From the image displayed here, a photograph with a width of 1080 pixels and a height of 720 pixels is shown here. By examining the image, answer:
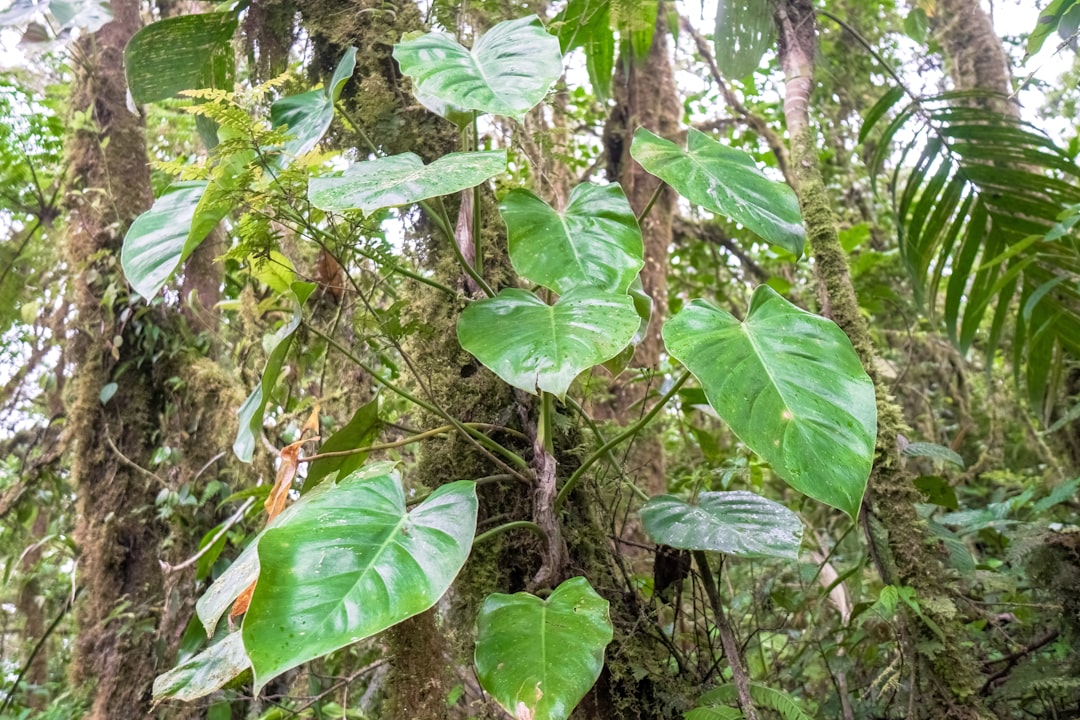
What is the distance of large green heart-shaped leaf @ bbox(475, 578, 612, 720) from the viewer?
2.66 feet

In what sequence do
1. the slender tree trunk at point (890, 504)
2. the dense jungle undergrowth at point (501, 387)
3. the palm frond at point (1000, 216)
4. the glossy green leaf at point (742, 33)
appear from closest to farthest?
the dense jungle undergrowth at point (501, 387)
the slender tree trunk at point (890, 504)
the palm frond at point (1000, 216)
the glossy green leaf at point (742, 33)

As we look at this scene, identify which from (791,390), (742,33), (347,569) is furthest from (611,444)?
(742,33)

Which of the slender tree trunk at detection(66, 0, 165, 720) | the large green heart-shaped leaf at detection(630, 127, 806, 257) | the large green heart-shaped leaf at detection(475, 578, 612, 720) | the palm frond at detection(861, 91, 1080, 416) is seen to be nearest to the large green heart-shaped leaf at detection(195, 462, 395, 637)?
the large green heart-shaped leaf at detection(475, 578, 612, 720)

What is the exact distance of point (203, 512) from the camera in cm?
262

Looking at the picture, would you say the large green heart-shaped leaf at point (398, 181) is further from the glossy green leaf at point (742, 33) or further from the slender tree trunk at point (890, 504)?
the glossy green leaf at point (742, 33)

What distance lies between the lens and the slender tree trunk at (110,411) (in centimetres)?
249

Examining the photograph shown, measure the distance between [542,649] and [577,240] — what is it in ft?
2.16

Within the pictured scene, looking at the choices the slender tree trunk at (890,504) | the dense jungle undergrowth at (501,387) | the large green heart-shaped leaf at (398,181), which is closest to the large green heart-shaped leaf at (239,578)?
the dense jungle undergrowth at (501,387)

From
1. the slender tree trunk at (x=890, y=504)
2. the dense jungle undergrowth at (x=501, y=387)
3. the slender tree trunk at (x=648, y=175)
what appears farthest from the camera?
the slender tree trunk at (x=648, y=175)

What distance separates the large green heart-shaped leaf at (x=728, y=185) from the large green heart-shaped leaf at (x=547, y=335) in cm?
23

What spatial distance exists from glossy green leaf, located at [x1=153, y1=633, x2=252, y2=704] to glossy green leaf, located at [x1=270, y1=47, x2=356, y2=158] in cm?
81

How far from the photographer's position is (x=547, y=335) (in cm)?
95

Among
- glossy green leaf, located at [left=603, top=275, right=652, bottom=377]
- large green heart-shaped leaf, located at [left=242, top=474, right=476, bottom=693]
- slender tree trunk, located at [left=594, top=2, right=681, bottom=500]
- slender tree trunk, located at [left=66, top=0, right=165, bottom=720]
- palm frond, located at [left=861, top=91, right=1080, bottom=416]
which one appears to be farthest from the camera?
slender tree trunk, located at [left=594, top=2, right=681, bottom=500]

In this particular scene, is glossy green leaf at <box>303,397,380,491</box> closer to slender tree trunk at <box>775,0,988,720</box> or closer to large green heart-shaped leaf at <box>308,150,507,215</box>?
large green heart-shaped leaf at <box>308,150,507,215</box>
